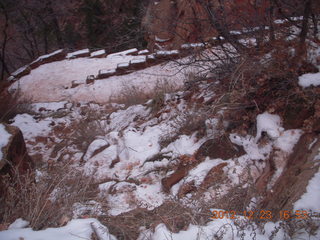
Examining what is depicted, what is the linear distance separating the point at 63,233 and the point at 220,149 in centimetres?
185

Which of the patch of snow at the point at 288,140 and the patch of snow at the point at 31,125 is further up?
the patch of snow at the point at 288,140

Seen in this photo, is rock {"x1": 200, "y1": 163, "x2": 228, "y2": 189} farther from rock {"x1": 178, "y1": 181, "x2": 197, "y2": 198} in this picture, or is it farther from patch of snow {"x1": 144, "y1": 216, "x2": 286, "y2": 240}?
patch of snow {"x1": 144, "y1": 216, "x2": 286, "y2": 240}

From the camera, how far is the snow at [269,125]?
2451 millimetres

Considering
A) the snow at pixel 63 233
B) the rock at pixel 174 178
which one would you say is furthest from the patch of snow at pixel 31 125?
the snow at pixel 63 233

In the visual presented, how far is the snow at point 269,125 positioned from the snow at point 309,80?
0.39 meters

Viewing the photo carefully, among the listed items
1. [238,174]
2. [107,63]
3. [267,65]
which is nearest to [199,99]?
[267,65]

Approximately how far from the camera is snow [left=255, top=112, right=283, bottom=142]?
245cm

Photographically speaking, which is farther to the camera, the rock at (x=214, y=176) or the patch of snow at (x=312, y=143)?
the rock at (x=214, y=176)

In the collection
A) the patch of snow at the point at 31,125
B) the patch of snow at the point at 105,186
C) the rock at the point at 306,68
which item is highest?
the rock at the point at 306,68

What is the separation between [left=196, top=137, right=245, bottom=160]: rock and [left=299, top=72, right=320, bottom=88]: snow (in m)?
0.87

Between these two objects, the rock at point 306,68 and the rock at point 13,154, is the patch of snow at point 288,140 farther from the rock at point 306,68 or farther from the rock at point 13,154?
the rock at point 13,154

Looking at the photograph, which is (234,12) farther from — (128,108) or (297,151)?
(128,108)

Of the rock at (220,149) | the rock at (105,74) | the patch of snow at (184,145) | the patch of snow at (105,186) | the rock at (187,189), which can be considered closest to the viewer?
the rock at (187,189)
